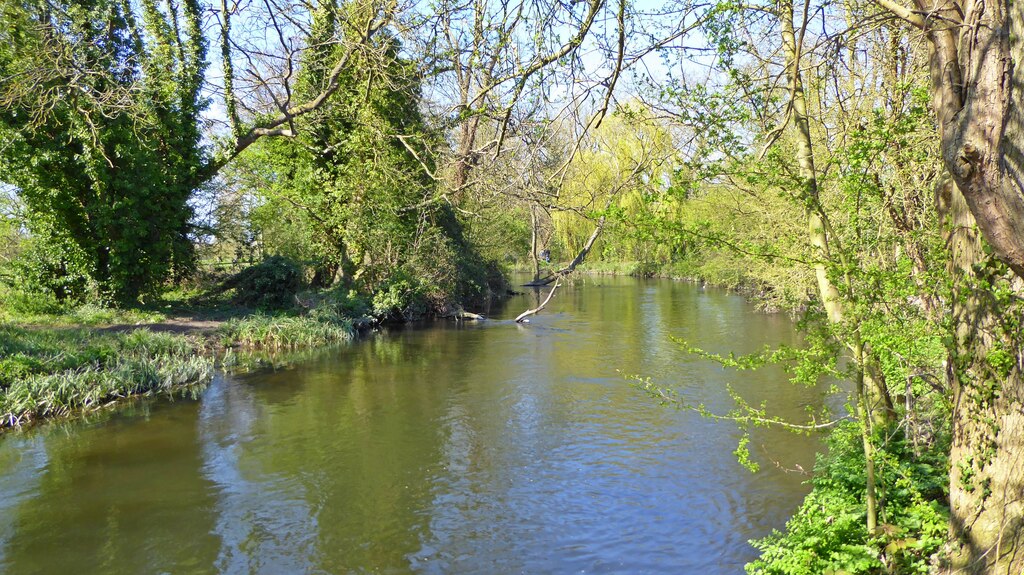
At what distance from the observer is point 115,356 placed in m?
12.2

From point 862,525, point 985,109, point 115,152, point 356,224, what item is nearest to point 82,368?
point 115,152

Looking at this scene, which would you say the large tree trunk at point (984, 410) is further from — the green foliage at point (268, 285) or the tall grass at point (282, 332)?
the green foliage at point (268, 285)

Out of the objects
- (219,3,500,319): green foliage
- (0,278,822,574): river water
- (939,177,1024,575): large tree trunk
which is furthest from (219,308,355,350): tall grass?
(939,177,1024,575): large tree trunk

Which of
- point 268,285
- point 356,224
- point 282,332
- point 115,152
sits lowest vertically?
point 282,332

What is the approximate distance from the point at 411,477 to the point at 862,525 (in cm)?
494

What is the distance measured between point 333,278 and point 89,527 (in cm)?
1542

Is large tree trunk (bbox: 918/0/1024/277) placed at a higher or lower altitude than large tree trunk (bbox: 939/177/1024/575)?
higher

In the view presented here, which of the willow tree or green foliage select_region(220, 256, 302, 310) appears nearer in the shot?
the willow tree

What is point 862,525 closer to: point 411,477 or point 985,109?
point 985,109

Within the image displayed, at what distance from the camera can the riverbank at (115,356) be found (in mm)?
10359

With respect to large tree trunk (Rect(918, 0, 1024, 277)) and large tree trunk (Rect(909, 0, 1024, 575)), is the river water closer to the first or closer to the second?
large tree trunk (Rect(909, 0, 1024, 575))

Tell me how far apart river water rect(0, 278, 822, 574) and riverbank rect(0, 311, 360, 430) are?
0.48m

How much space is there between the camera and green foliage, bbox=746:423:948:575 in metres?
4.20

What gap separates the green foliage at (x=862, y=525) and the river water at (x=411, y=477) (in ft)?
4.19
